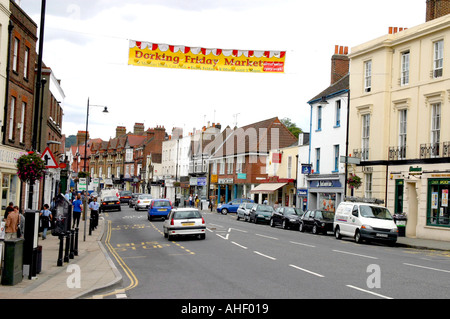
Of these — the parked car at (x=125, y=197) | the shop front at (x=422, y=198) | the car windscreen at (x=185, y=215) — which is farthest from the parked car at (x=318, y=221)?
the parked car at (x=125, y=197)

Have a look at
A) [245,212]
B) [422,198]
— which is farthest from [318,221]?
[245,212]

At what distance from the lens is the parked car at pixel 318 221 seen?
103 ft

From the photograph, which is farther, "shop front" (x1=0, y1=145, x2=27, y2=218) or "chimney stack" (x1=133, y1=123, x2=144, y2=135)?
"chimney stack" (x1=133, y1=123, x2=144, y2=135)

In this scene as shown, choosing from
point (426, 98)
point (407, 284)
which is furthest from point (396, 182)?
point (407, 284)

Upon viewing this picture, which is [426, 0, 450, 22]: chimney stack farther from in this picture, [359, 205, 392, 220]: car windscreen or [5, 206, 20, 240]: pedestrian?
[5, 206, 20, 240]: pedestrian

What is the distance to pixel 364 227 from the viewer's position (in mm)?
25047

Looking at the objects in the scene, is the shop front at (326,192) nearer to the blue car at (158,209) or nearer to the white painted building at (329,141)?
the white painted building at (329,141)

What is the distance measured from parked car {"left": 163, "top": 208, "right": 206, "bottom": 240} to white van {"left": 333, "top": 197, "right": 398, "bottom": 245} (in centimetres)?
762

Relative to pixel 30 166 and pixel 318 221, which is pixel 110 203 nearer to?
pixel 318 221

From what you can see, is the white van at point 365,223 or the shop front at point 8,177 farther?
the white van at point 365,223

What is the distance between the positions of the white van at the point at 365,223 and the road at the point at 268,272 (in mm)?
2803

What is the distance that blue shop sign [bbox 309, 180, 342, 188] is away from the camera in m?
39.2

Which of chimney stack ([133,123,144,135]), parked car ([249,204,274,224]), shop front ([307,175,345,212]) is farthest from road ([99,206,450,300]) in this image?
chimney stack ([133,123,144,135])

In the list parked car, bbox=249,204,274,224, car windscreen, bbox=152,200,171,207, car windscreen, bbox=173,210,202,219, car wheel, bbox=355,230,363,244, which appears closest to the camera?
car windscreen, bbox=173,210,202,219
